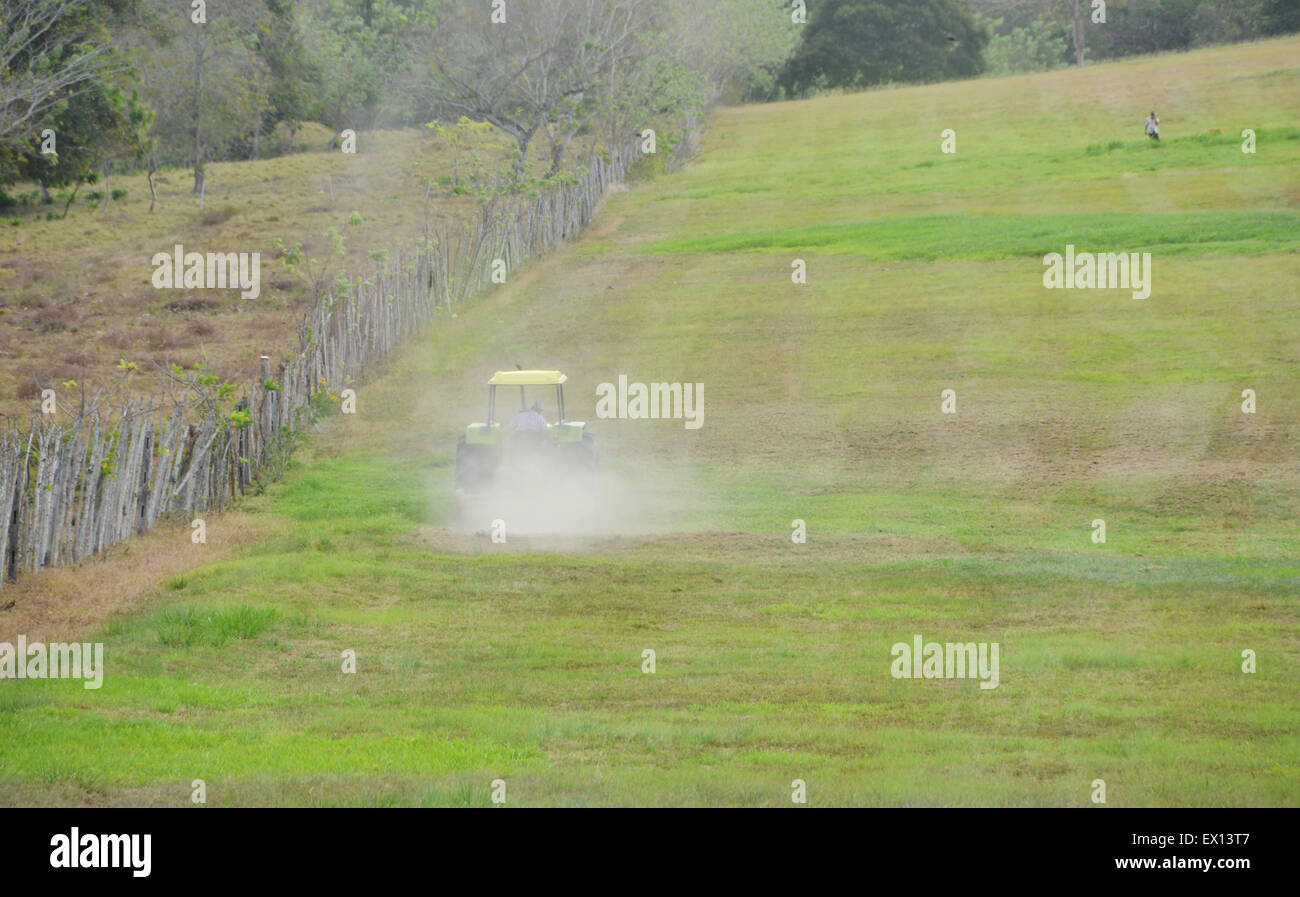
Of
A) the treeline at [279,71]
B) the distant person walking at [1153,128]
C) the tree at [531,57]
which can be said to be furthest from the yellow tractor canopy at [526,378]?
the distant person walking at [1153,128]

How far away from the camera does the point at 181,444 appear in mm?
16859

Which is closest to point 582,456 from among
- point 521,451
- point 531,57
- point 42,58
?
point 521,451

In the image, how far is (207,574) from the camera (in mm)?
14141

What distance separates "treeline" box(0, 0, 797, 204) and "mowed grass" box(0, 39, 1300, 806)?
1262 cm

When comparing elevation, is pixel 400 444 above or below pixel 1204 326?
below

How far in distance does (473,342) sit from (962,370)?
1078 centimetres

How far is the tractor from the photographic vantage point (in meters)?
17.1

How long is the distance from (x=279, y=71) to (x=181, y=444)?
5049cm

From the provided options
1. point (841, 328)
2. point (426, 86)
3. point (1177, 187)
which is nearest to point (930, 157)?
point (1177, 187)

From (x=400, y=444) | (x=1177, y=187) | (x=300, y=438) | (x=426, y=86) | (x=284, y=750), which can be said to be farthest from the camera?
(x=426, y=86)

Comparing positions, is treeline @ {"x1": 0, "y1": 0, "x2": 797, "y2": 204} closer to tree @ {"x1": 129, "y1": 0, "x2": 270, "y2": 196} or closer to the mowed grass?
tree @ {"x1": 129, "y1": 0, "x2": 270, "y2": 196}

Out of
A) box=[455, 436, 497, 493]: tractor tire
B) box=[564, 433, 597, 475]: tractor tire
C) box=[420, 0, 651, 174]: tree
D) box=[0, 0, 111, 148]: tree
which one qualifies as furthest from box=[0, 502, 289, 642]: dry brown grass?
box=[420, 0, 651, 174]: tree

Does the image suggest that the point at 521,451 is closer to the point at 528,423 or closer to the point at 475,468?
the point at 528,423
